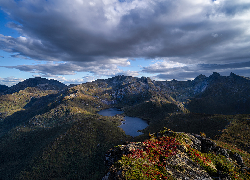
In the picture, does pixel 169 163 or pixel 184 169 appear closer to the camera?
pixel 184 169

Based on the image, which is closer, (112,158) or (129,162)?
(129,162)

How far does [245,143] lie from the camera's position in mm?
82250

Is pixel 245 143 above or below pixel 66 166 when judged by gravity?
above

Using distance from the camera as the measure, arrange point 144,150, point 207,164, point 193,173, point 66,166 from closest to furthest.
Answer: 1. point 193,173
2. point 207,164
3. point 144,150
4. point 66,166

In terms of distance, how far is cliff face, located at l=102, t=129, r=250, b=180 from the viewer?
18.9 meters

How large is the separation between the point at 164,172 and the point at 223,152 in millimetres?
21593

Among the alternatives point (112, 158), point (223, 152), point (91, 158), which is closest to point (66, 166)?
point (91, 158)

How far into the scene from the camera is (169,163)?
21.3 meters

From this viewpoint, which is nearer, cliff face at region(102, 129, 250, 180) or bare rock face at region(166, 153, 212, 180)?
cliff face at region(102, 129, 250, 180)

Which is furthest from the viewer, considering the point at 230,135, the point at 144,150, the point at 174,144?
the point at 230,135

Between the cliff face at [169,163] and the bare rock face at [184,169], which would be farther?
the bare rock face at [184,169]

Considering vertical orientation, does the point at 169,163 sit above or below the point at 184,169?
above

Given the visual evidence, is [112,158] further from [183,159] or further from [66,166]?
[66,166]

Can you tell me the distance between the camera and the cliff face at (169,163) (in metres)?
18.9
